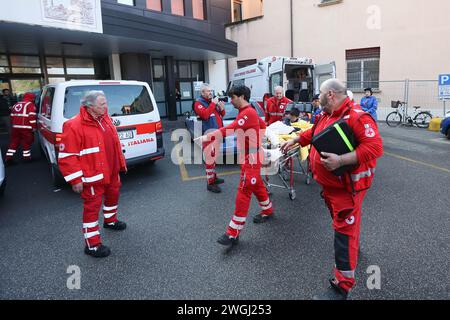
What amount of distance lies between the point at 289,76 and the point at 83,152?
10542 millimetres

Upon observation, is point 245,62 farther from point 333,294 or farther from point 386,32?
point 333,294

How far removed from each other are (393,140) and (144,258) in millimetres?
9104

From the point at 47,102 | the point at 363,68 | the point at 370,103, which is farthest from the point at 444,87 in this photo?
the point at 47,102

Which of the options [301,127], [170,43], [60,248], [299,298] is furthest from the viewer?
[170,43]

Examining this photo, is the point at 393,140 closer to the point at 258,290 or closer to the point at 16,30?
the point at 258,290

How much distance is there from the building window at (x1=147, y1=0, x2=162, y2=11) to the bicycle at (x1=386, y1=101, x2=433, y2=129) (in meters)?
11.5

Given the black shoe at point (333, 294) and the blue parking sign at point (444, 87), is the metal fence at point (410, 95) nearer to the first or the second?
the blue parking sign at point (444, 87)

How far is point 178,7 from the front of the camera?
15.9m

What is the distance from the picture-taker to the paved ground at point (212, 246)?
280 cm

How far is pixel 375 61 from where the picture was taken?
1440 cm

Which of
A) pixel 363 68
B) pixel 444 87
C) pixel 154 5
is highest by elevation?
pixel 154 5

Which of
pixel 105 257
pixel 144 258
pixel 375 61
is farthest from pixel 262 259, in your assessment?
pixel 375 61

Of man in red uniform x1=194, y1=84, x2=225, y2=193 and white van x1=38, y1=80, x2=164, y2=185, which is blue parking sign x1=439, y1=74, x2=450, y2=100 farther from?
white van x1=38, y1=80, x2=164, y2=185

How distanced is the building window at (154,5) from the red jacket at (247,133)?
13.3m
